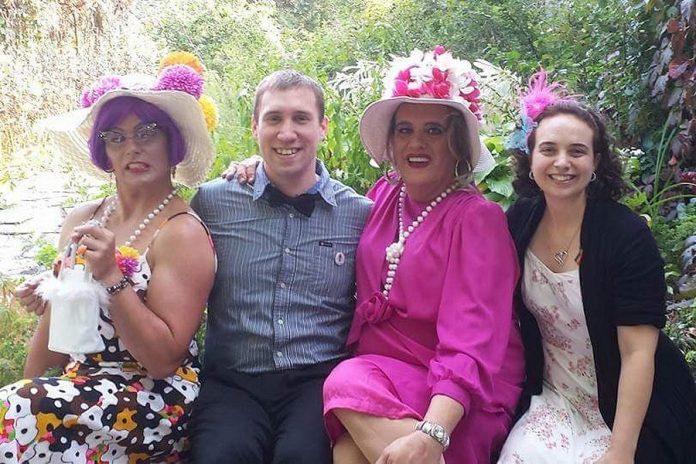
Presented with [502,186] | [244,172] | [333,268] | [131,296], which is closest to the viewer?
[131,296]

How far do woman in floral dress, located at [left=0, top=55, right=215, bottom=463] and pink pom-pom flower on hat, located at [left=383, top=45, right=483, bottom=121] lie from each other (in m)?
0.69

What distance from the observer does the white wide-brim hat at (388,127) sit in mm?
2467

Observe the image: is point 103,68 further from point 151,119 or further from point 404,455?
point 404,455

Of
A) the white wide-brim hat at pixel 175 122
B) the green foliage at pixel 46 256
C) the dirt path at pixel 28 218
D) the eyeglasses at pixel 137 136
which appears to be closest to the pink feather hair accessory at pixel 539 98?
the white wide-brim hat at pixel 175 122

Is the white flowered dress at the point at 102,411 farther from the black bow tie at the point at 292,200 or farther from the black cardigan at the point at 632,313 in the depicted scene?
the black cardigan at the point at 632,313

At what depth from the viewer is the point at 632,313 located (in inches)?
85.4

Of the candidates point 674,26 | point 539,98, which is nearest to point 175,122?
point 539,98

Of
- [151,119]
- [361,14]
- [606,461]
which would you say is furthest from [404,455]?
[361,14]

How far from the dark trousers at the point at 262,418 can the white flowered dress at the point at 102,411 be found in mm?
94

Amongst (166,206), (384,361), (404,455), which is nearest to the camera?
(404,455)

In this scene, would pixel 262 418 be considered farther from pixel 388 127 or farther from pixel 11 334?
pixel 11 334

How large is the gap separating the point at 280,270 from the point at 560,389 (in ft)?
3.30

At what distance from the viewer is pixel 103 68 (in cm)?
775

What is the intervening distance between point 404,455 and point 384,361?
385mm
